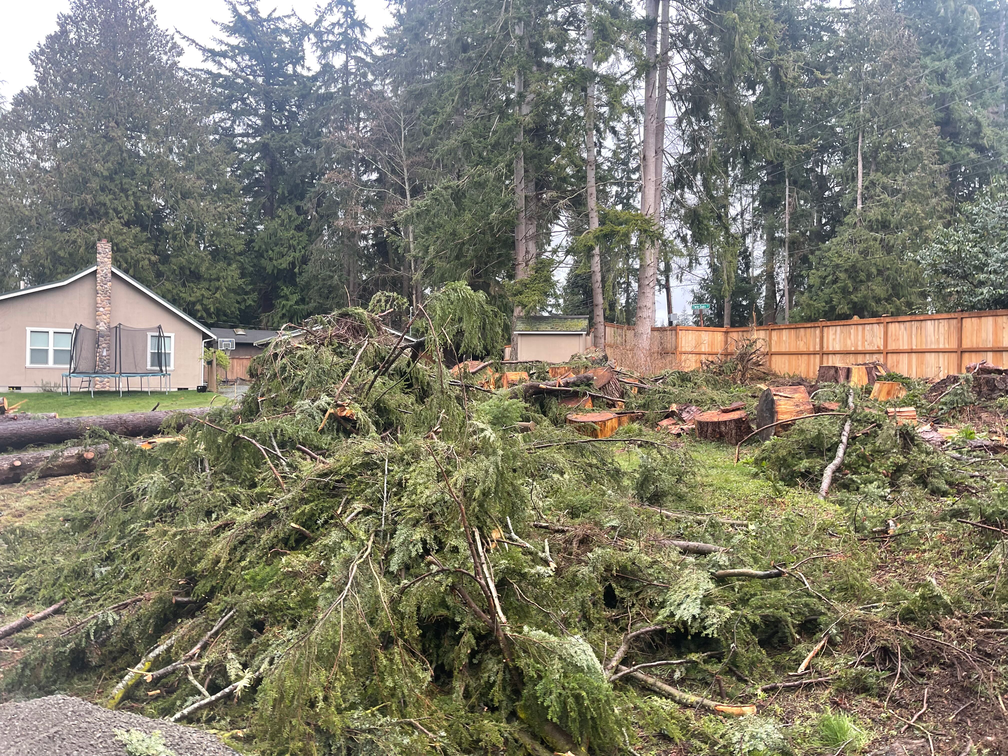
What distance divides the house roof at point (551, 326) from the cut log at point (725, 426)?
465 inches

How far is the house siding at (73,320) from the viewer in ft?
69.9

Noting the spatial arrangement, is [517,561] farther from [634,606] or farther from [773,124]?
[773,124]

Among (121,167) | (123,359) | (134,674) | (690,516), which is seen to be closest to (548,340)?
(123,359)

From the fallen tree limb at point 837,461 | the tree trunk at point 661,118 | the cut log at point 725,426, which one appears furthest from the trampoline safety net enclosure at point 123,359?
the fallen tree limb at point 837,461

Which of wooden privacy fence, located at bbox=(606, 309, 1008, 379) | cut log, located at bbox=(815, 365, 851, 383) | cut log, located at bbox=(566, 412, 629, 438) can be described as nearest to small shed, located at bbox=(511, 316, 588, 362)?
wooden privacy fence, located at bbox=(606, 309, 1008, 379)

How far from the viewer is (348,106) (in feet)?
117

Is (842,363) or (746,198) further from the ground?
(746,198)

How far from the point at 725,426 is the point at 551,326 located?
484 inches

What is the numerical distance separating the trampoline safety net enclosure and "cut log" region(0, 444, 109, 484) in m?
13.3

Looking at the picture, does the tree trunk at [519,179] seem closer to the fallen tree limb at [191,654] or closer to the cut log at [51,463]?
the cut log at [51,463]

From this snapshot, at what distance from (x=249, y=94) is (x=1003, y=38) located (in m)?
37.8

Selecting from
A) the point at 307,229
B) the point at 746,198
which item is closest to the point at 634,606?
the point at 746,198

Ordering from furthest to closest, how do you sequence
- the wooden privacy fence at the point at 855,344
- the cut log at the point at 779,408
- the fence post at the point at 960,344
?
the fence post at the point at 960,344 → the wooden privacy fence at the point at 855,344 → the cut log at the point at 779,408

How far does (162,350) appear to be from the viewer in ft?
74.7
